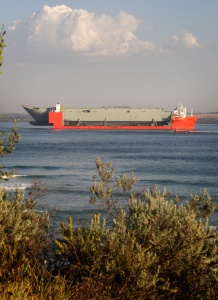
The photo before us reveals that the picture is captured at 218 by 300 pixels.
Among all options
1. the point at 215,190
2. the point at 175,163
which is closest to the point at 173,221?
the point at 215,190

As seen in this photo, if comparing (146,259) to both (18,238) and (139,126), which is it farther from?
(139,126)

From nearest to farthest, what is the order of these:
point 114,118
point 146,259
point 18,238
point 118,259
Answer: point 146,259
point 118,259
point 18,238
point 114,118

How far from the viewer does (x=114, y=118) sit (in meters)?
118

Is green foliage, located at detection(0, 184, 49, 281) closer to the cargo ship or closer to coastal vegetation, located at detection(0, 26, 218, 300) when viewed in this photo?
coastal vegetation, located at detection(0, 26, 218, 300)

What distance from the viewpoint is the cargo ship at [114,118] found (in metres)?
116

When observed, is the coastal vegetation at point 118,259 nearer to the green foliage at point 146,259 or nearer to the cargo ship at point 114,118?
the green foliage at point 146,259

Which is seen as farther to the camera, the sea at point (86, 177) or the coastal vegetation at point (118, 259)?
the sea at point (86, 177)

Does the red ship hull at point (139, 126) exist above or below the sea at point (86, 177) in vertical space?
above

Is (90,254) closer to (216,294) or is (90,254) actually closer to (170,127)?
(216,294)

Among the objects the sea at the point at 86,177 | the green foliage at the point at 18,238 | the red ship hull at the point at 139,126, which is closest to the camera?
the green foliage at the point at 18,238

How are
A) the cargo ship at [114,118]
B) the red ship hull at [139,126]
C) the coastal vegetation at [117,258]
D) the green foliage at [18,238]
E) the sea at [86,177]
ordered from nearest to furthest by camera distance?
the coastal vegetation at [117,258], the green foliage at [18,238], the sea at [86,177], the cargo ship at [114,118], the red ship hull at [139,126]

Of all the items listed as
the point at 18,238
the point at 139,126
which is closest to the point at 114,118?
the point at 139,126

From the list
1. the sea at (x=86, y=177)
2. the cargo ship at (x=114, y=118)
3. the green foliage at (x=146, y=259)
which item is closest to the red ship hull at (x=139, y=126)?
the cargo ship at (x=114, y=118)

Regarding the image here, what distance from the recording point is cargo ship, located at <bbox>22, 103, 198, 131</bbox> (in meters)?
116
